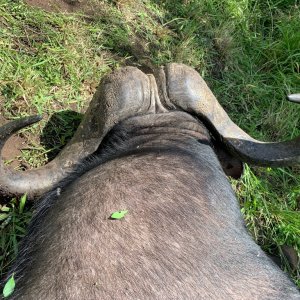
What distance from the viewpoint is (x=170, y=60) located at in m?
4.48

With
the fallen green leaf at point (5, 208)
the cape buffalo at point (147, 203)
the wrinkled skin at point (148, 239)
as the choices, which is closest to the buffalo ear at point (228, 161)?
the cape buffalo at point (147, 203)

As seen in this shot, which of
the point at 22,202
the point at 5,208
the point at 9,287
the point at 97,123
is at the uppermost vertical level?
the point at 97,123

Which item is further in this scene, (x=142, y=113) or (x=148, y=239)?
(x=142, y=113)

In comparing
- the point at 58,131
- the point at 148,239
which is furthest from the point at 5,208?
the point at 148,239

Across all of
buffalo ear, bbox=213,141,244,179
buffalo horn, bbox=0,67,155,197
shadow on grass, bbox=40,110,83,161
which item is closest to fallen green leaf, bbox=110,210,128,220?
buffalo horn, bbox=0,67,155,197

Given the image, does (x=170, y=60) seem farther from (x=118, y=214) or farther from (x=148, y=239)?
(x=148, y=239)

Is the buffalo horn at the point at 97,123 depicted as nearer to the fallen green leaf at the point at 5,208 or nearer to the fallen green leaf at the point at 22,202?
the fallen green leaf at the point at 22,202

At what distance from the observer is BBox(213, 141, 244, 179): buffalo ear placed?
3.43 m

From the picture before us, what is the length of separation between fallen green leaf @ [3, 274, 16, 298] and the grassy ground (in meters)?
0.74

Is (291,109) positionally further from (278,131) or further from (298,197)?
(298,197)

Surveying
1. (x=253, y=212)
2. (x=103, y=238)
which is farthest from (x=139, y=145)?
(x=253, y=212)

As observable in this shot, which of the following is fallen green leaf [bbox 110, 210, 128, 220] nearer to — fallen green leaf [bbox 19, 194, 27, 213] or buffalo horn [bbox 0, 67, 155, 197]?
buffalo horn [bbox 0, 67, 155, 197]

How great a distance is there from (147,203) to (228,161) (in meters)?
0.99

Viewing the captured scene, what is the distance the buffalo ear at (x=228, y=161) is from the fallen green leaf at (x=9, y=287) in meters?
1.39
